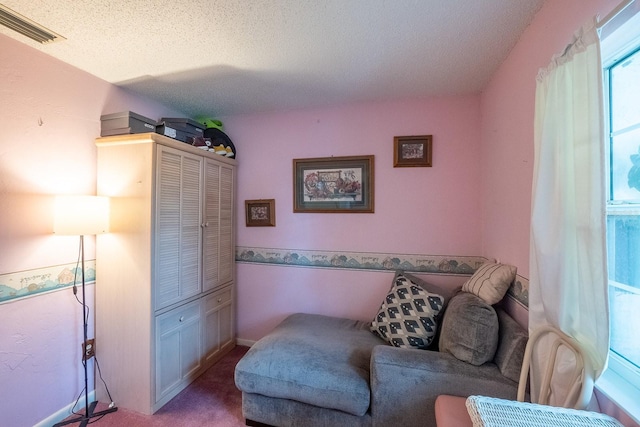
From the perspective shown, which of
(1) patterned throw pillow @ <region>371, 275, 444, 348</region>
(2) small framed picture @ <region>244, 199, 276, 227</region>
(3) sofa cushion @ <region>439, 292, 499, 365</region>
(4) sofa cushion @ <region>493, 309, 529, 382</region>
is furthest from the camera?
(2) small framed picture @ <region>244, 199, 276, 227</region>

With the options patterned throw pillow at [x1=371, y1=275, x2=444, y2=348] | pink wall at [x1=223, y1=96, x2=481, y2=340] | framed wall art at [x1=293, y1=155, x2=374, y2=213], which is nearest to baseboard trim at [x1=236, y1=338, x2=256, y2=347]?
pink wall at [x1=223, y1=96, x2=481, y2=340]

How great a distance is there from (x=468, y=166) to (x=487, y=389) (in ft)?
5.34

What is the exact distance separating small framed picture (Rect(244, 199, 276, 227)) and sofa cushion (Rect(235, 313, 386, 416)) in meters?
1.08

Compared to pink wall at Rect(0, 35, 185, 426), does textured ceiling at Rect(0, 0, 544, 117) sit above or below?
above

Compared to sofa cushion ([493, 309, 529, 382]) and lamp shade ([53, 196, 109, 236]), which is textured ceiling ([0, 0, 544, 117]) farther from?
sofa cushion ([493, 309, 529, 382])

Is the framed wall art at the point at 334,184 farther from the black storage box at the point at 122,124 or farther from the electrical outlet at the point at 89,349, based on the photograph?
the electrical outlet at the point at 89,349

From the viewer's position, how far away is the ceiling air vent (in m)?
1.27

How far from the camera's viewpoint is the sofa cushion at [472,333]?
1.35 meters

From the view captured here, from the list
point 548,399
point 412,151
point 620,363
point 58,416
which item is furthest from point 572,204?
point 58,416

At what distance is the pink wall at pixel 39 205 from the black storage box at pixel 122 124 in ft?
0.28

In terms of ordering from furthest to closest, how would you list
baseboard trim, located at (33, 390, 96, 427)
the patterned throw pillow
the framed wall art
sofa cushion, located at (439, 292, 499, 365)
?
the framed wall art, the patterned throw pillow, baseboard trim, located at (33, 390, 96, 427), sofa cushion, located at (439, 292, 499, 365)

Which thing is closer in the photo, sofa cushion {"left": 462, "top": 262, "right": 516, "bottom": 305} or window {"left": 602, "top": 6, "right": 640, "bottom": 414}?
window {"left": 602, "top": 6, "right": 640, "bottom": 414}

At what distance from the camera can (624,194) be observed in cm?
91

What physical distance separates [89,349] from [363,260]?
7.17ft
